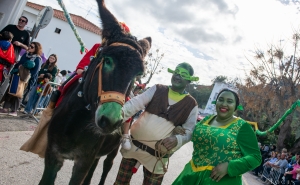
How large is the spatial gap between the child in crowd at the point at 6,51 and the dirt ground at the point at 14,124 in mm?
1049

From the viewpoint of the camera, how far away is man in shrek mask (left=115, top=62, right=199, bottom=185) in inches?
133

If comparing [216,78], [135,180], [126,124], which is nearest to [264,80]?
[135,180]

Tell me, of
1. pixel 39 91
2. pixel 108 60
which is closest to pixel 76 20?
pixel 39 91

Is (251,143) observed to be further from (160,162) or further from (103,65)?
(103,65)

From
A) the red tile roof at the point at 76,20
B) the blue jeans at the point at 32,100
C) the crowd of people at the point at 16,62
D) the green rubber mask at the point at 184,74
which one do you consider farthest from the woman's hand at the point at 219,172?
the red tile roof at the point at 76,20

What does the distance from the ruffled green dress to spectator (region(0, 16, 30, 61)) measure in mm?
6177

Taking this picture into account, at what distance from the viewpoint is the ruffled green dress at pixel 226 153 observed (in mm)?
2758

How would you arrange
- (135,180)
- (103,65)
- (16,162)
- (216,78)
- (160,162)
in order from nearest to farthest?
(103,65)
(160,162)
(16,162)
(135,180)
(216,78)

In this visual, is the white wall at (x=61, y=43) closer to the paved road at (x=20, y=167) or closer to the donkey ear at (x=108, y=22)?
the paved road at (x=20, y=167)

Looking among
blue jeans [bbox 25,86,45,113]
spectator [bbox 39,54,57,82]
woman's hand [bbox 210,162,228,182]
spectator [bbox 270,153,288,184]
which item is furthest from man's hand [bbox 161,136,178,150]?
spectator [bbox 270,153,288,184]

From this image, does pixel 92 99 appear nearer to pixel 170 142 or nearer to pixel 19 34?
pixel 170 142

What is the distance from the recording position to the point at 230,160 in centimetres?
→ 280

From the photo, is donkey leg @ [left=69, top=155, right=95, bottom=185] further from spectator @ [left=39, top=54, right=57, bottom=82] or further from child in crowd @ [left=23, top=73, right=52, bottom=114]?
spectator @ [left=39, top=54, right=57, bottom=82]

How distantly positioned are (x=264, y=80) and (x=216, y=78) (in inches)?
2763
